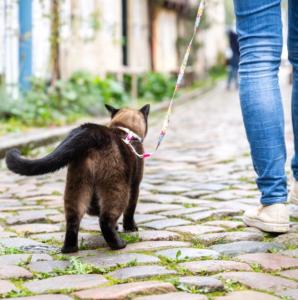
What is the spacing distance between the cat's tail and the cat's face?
0.46 meters

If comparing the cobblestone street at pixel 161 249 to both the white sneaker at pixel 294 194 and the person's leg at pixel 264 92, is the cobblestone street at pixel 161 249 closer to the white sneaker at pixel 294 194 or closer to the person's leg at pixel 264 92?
the white sneaker at pixel 294 194

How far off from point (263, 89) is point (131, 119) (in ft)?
2.21

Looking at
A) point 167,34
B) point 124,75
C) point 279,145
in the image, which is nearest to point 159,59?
point 167,34

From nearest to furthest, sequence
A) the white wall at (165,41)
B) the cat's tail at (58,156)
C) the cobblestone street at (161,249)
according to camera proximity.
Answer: the cobblestone street at (161,249) → the cat's tail at (58,156) → the white wall at (165,41)

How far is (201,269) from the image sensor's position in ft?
9.96

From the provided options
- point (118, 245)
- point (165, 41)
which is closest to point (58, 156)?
point (118, 245)

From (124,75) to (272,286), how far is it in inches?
597

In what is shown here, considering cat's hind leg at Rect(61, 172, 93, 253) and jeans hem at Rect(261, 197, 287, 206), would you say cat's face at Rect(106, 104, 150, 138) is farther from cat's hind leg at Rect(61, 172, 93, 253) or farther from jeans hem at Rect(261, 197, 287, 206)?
jeans hem at Rect(261, 197, 287, 206)

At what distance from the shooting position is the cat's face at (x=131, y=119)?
3.83m

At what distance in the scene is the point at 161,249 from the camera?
347 centimetres

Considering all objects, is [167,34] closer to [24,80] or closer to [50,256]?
[24,80]

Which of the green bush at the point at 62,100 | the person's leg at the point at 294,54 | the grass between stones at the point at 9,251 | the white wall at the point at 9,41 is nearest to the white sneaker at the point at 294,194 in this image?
the person's leg at the point at 294,54

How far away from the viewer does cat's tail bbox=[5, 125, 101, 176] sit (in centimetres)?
321

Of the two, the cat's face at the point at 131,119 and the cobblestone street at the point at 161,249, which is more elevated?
the cat's face at the point at 131,119
